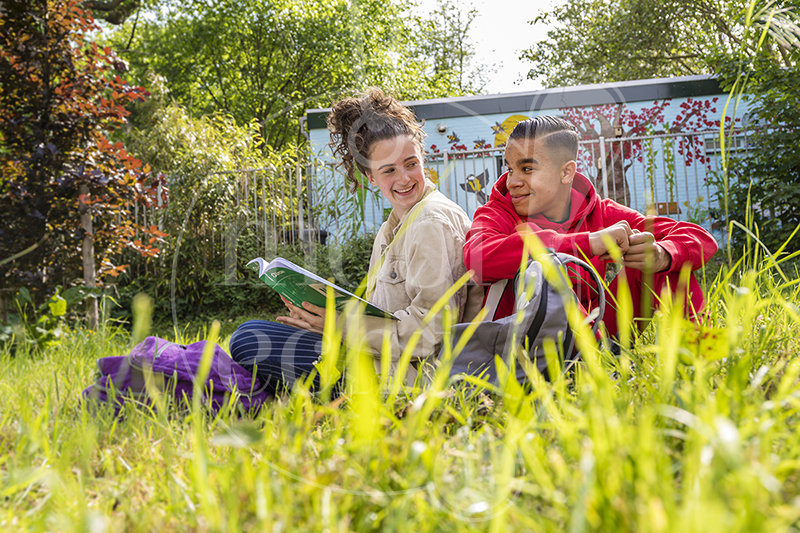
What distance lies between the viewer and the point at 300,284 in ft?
5.58

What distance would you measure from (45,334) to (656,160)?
30.0ft

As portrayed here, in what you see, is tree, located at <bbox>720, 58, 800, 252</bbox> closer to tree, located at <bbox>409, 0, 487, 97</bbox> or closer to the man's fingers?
the man's fingers

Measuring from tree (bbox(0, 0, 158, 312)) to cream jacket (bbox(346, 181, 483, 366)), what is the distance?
10.9 feet

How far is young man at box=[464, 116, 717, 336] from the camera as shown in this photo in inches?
68.6

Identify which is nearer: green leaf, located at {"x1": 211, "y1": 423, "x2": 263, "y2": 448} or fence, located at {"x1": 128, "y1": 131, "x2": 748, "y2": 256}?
green leaf, located at {"x1": 211, "y1": 423, "x2": 263, "y2": 448}

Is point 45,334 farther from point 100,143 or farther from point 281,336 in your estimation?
point 281,336

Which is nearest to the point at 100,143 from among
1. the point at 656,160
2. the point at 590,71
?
the point at 656,160

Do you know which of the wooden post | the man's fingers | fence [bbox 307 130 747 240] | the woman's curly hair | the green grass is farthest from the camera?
fence [bbox 307 130 747 240]

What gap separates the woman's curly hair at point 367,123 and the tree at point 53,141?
2.67 m

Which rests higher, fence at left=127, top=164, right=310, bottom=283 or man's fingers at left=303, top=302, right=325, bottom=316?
fence at left=127, top=164, right=310, bottom=283

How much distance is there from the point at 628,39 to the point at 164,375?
1609cm

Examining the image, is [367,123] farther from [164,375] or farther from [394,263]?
[164,375]

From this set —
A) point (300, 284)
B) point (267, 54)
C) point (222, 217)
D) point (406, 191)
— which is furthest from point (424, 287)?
point (267, 54)

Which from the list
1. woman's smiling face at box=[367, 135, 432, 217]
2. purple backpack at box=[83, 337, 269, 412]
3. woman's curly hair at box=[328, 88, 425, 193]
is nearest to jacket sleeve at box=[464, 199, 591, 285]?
woman's smiling face at box=[367, 135, 432, 217]
